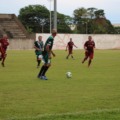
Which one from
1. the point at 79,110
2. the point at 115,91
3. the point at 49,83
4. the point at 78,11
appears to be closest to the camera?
the point at 79,110

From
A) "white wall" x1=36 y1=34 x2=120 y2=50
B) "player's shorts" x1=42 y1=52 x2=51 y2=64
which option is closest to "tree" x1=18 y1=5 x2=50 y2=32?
"white wall" x1=36 y1=34 x2=120 y2=50

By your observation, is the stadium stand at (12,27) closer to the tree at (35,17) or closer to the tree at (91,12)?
the tree at (35,17)

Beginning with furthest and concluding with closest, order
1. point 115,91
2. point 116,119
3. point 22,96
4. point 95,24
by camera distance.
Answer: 1. point 95,24
2. point 115,91
3. point 22,96
4. point 116,119

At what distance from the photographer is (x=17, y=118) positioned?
337 inches

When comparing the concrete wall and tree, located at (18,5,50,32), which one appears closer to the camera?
the concrete wall

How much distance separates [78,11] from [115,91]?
11696 centimetres

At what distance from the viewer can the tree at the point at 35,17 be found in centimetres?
12091

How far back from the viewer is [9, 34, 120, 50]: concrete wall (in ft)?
232

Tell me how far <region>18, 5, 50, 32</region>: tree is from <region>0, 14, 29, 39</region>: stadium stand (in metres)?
35.6

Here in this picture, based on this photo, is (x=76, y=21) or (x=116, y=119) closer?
(x=116, y=119)

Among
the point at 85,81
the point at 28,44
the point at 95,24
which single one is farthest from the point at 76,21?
the point at 85,81

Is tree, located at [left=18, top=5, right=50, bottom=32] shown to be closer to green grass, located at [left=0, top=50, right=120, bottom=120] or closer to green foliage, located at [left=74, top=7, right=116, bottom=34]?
green foliage, located at [left=74, top=7, right=116, bottom=34]

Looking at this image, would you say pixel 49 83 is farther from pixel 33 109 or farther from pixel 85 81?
pixel 33 109

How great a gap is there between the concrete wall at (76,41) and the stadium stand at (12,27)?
718cm
